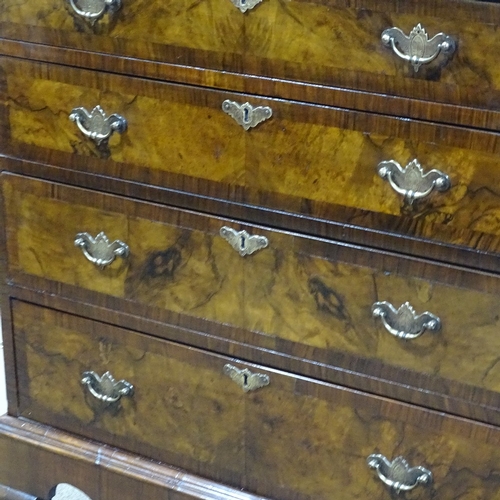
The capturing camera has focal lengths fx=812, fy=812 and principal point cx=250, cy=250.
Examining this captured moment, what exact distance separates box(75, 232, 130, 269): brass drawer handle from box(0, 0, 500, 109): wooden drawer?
28cm

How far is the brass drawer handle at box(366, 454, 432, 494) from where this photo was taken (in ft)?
3.76

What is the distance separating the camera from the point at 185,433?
130 centimetres

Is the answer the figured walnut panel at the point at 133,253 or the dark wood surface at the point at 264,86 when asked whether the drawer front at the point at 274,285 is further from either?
the dark wood surface at the point at 264,86

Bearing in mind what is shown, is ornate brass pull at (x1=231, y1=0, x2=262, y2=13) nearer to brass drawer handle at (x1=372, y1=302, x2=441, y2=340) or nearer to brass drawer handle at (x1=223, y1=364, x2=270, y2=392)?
brass drawer handle at (x1=372, y1=302, x2=441, y2=340)

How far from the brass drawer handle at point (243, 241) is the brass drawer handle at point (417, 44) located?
32 centimetres

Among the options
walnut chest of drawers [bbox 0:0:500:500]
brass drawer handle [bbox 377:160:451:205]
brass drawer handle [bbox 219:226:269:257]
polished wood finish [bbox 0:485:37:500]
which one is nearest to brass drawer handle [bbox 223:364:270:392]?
walnut chest of drawers [bbox 0:0:500:500]

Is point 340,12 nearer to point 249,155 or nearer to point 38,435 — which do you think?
point 249,155

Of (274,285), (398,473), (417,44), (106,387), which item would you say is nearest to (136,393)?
(106,387)

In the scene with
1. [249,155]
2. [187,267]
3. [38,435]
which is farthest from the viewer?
[38,435]

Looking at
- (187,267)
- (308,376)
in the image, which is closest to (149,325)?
(187,267)

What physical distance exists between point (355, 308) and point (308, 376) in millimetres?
140

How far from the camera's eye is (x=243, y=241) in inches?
44.9

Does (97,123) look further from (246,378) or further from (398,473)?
(398,473)

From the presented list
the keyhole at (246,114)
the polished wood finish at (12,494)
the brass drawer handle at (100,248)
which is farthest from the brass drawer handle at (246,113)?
the polished wood finish at (12,494)
